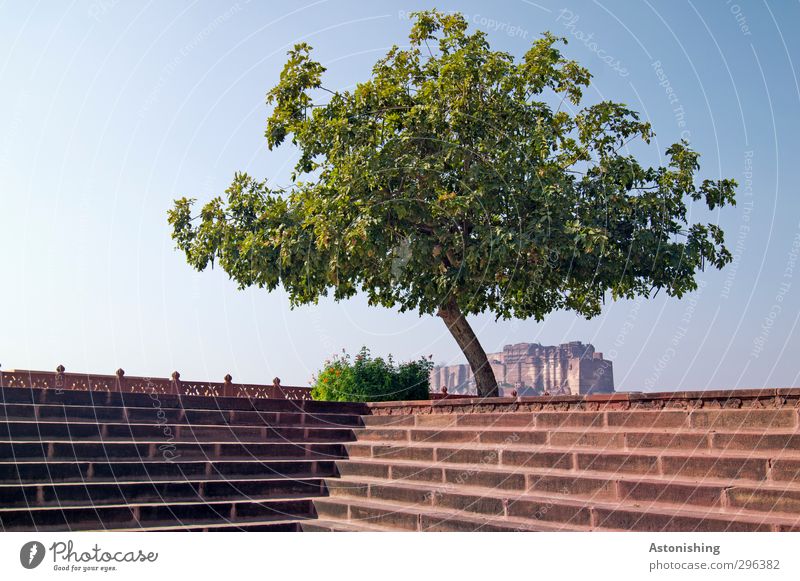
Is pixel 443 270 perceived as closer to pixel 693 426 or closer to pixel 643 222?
pixel 643 222

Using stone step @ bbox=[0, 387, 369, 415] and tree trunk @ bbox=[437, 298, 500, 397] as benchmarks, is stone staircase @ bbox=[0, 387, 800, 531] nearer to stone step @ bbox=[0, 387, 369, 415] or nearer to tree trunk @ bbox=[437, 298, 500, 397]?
stone step @ bbox=[0, 387, 369, 415]

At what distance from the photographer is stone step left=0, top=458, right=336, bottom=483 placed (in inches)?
416

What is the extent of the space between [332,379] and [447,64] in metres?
8.43

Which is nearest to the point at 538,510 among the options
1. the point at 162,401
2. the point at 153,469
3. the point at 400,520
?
the point at 400,520

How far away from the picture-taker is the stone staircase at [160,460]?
10219 mm

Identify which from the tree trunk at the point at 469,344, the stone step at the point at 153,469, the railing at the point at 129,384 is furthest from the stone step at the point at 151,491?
the tree trunk at the point at 469,344

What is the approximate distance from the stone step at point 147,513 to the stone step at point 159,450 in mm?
1360

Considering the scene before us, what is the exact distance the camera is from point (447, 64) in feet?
56.9

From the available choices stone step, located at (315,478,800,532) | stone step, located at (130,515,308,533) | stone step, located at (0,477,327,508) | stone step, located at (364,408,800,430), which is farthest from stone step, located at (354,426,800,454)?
stone step, located at (130,515,308,533)

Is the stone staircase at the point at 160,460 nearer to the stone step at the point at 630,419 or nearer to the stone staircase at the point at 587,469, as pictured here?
the stone staircase at the point at 587,469

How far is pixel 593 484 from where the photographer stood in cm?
882

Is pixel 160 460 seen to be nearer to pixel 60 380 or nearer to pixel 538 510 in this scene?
pixel 60 380
